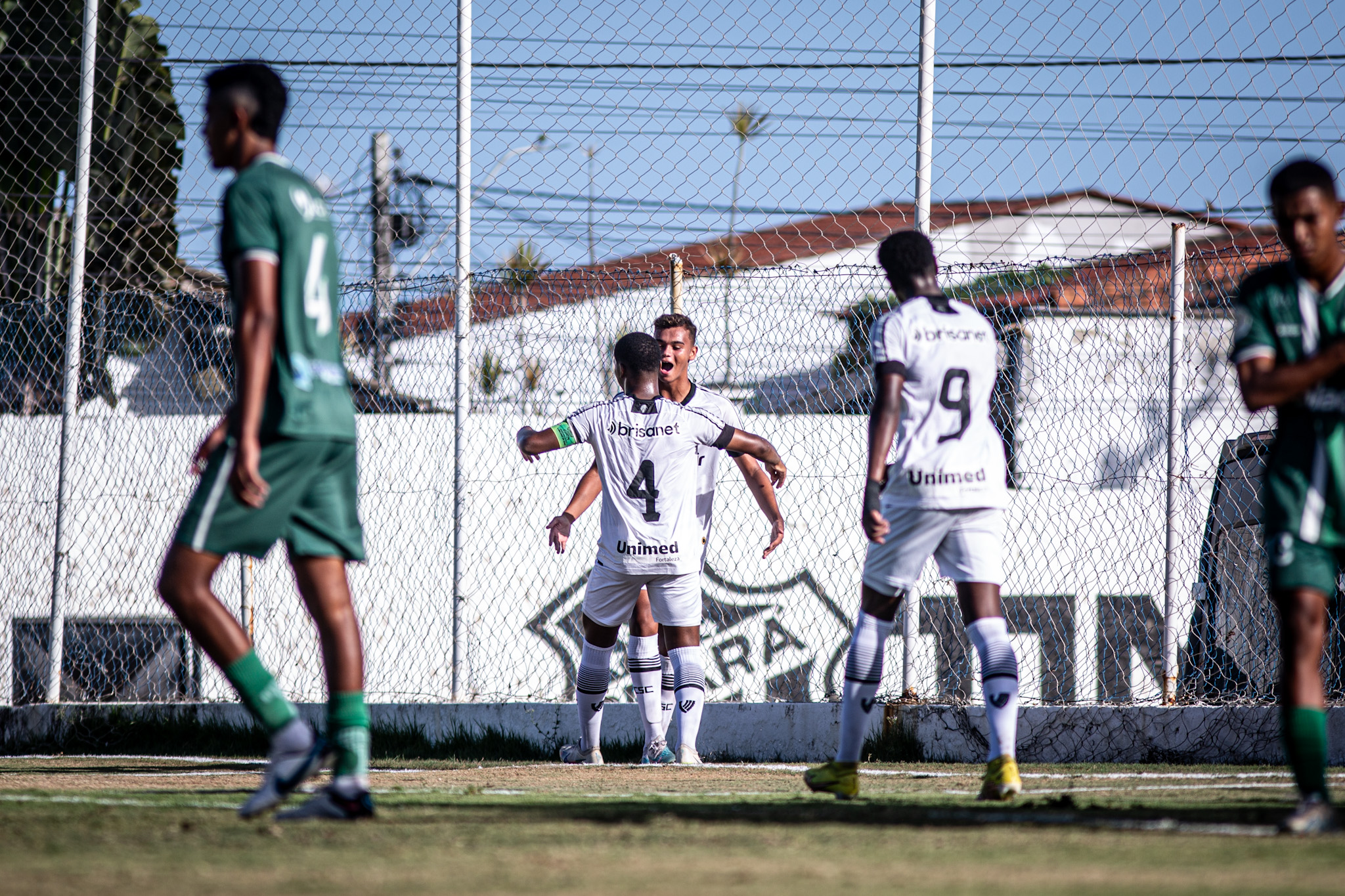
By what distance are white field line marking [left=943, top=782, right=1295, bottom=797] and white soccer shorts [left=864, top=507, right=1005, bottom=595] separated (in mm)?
841

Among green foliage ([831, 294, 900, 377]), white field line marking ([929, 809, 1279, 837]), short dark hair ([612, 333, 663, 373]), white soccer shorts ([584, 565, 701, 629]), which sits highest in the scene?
green foliage ([831, 294, 900, 377])

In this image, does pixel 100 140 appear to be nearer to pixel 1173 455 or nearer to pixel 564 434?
pixel 564 434

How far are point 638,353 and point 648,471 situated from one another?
589 millimetres

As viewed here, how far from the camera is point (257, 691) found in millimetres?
3906

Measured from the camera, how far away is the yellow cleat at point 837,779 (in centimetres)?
486

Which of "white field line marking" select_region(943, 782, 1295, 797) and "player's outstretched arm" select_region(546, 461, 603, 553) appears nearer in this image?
"white field line marking" select_region(943, 782, 1295, 797)

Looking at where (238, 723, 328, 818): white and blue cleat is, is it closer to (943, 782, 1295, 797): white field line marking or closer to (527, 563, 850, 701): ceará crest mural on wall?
(943, 782, 1295, 797): white field line marking

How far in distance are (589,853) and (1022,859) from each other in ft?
3.21

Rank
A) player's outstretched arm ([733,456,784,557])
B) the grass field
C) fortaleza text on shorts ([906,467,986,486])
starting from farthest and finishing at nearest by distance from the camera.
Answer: player's outstretched arm ([733,456,784,557]), fortaleza text on shorts ([906,467,986,486]), the grass field

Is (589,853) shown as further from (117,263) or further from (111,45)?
(117,263)

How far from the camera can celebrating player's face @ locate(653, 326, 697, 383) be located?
7523 mm

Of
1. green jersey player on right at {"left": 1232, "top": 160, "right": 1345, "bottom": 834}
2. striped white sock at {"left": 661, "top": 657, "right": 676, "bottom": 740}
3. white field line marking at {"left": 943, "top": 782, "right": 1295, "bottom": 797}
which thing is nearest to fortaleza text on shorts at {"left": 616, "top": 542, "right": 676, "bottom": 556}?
striped white sock at {"left": 661, "top": 657, "right": 676, "bottom": 740}

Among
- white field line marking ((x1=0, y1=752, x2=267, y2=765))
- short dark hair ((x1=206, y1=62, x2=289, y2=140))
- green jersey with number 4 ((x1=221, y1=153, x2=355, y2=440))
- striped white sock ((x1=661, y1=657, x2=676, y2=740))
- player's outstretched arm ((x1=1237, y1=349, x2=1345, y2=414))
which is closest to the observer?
player's outstretched arm ((x1=1237, y1=349, x2=1345, y2=414))

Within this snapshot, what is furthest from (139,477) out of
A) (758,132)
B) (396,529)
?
(758,132)
